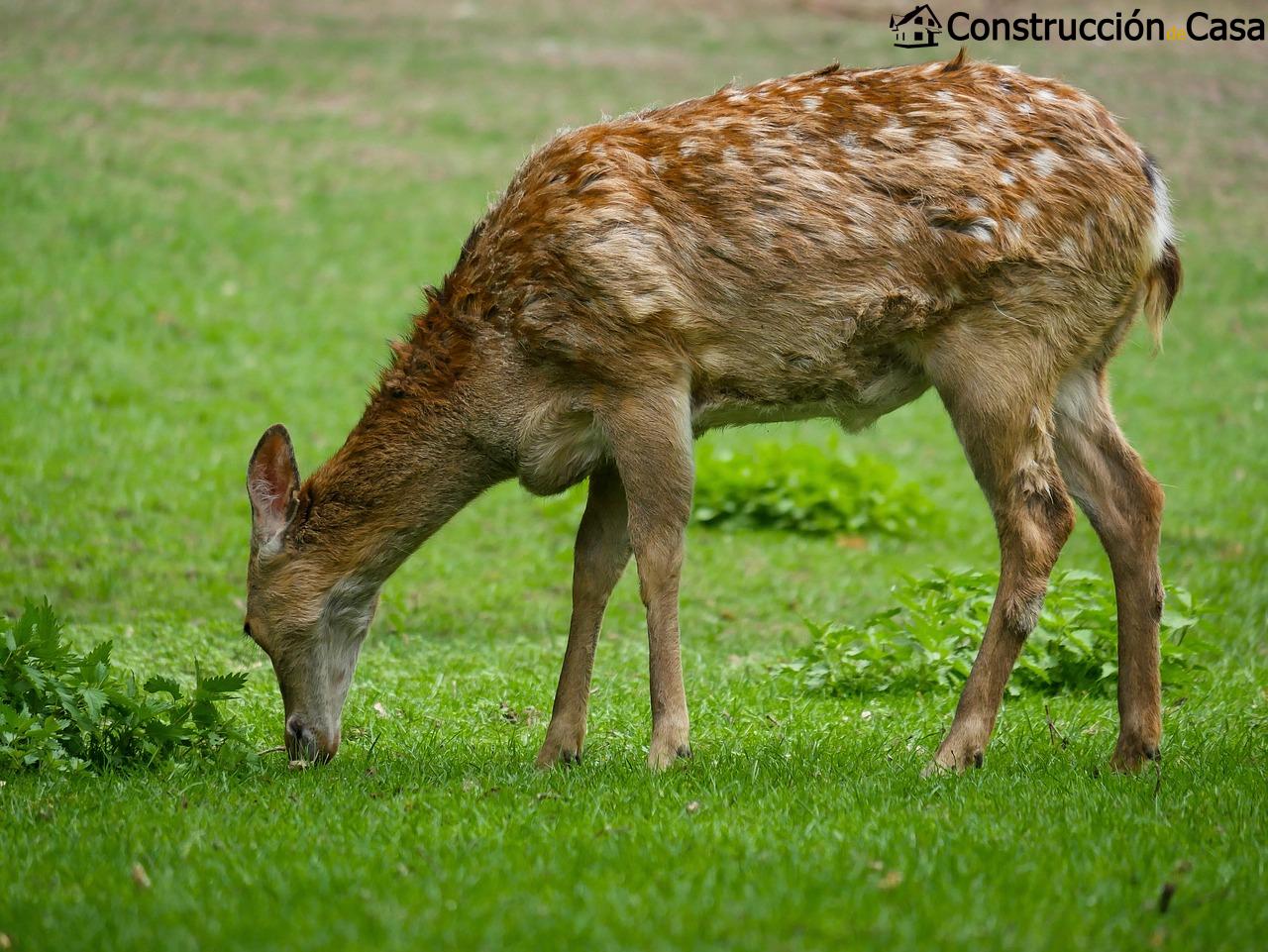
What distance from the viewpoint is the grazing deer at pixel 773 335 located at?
19.0 ft

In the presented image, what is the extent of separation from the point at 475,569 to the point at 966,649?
4.29 m

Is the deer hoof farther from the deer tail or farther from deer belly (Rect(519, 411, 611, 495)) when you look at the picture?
deer belly (Rect(519, 411, 611, 495))

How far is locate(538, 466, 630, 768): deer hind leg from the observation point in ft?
20.6

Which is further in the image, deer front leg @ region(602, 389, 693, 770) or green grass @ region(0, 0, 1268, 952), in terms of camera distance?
deer front leg @ region(602, 389, 693, 770)

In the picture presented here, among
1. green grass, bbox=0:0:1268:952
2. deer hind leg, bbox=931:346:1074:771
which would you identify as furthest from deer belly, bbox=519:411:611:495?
deer hind leg, bbox=931:346:1074:771

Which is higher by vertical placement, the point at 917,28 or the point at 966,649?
the point at 917,28

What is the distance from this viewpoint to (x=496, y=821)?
486 cm

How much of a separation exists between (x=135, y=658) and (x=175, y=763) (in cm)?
247

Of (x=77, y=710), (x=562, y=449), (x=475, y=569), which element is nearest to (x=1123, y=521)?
(x=562, y=449)

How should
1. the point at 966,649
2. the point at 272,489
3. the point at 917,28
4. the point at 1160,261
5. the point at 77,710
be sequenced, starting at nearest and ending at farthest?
1. the point at 77,710
2. the point at 1160,261
3. the point at 272,489
4. the point at 966,649
5. the point at 917,28

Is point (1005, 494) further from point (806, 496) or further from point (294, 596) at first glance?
point (806, 496)

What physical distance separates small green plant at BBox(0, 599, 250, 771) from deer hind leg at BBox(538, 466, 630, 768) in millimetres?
1362

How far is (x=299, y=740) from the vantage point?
6.13 m

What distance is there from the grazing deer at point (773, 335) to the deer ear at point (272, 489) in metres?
0.01
